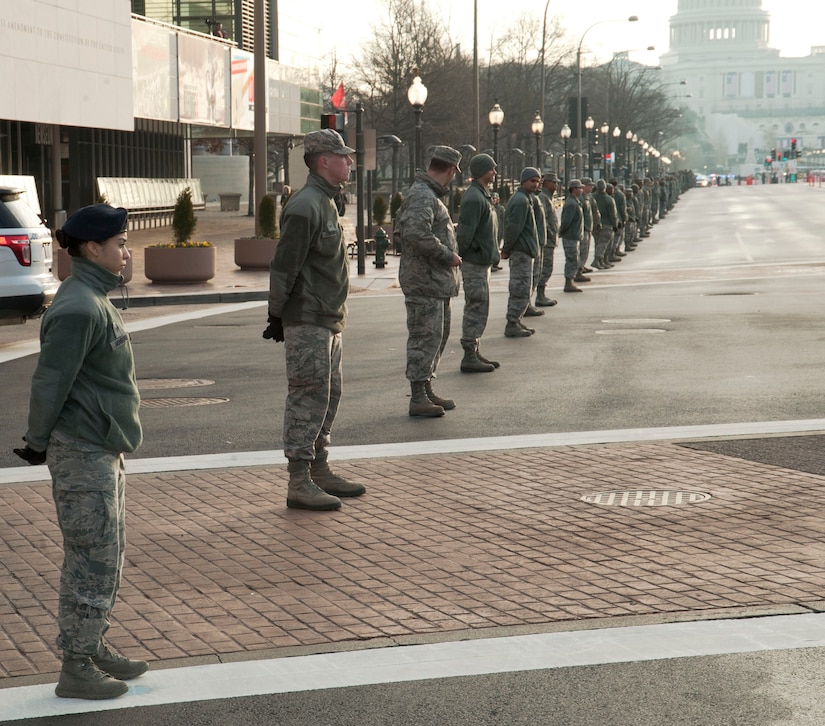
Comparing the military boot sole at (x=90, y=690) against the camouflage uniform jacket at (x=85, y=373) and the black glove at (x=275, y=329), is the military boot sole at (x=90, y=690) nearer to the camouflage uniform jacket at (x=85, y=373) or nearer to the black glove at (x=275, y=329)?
the camouflage uniform jacket at (x=85, y=373)

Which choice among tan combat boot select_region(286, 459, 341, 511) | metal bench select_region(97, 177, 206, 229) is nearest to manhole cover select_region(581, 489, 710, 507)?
tan combat boot select_region(286, 459, 341, 511)

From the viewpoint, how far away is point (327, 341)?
7.98 m

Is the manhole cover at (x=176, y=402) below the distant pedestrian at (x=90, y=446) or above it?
below

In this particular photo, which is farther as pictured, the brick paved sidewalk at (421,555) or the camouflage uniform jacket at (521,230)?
the camouflage uniform jacket at (521,230)

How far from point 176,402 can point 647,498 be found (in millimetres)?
5331

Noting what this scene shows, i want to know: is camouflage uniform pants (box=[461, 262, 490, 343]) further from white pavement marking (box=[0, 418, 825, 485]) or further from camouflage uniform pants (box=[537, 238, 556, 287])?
camouflage uniform pants (box=[537, 238, 556, 287])

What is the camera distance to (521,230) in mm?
16141

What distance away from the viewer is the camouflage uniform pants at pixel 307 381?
7.93 meters

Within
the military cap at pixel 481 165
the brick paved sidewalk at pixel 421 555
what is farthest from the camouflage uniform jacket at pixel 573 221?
the brick paved sidewalk at pixel 421 555

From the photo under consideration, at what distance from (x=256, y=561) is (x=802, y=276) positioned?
72.8 ft

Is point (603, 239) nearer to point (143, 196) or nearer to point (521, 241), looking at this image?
point (521, 241)

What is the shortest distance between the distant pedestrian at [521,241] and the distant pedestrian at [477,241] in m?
2.62

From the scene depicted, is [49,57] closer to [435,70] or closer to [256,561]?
[435,70]

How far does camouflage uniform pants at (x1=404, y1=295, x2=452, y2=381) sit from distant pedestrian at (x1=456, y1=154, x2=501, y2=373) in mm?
1789
